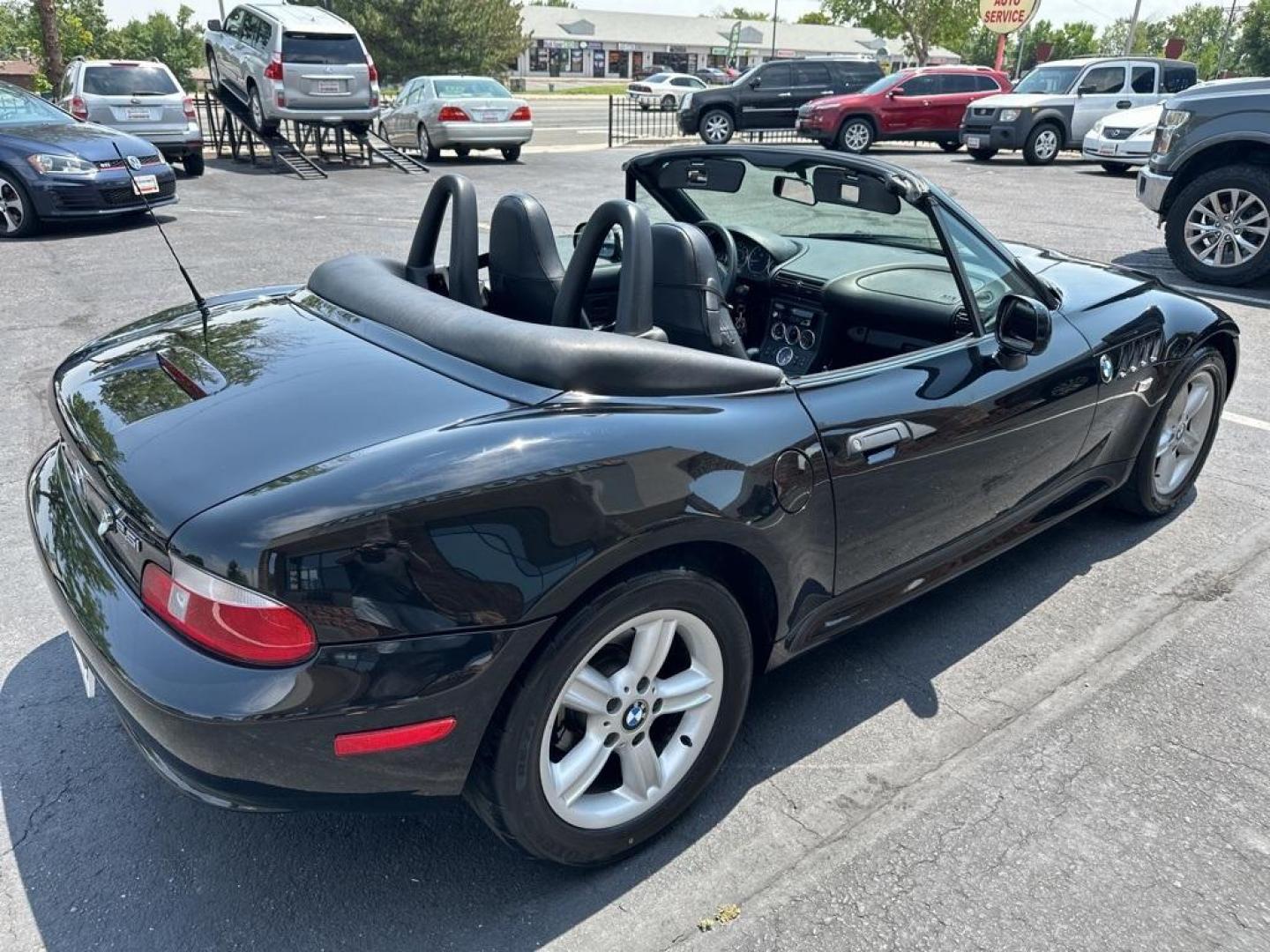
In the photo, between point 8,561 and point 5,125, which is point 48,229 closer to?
point 5,125

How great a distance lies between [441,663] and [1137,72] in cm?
1930

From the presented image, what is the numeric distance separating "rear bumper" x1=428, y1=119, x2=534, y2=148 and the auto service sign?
22451 millimetres

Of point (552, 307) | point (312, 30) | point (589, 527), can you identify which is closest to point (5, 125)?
point (312, 30)

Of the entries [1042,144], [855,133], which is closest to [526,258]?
[1042,144]

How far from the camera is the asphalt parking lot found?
2.06m

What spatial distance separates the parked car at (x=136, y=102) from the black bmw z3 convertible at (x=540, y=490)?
12.5 meters

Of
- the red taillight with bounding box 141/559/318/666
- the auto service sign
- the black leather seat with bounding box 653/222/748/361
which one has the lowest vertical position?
the red taillight with bounding box 141/559/318/666

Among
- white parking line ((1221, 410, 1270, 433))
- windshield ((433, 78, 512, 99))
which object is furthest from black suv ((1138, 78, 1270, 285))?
windshield ((433, 78, 512, 99))

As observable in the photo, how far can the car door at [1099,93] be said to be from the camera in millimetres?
17172

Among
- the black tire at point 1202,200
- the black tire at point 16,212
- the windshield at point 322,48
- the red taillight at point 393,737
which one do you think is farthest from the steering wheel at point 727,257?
the windshield at point 322,48

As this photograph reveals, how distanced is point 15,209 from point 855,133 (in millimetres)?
14854

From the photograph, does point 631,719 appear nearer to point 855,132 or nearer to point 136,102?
point 136,102

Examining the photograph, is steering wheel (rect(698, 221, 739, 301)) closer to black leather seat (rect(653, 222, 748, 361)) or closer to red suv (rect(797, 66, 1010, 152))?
black leather seat (rect(653, 222, 748, 361))

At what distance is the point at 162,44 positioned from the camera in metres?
66.5
